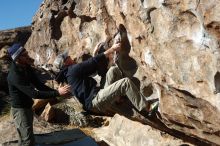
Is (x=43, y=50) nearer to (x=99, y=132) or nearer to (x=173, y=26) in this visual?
(x=99, y=132)

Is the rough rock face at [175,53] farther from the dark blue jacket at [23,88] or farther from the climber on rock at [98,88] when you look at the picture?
the dark blue jacket at [23,88]

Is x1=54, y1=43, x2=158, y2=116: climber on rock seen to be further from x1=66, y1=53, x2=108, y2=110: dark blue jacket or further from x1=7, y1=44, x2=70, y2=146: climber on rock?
x1=7, y1=44, x2=70, y2=146: climber on rock

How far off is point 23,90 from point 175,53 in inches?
115

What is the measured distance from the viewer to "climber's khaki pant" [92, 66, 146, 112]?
8523 mm

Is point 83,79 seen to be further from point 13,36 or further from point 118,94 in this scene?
point 13,36

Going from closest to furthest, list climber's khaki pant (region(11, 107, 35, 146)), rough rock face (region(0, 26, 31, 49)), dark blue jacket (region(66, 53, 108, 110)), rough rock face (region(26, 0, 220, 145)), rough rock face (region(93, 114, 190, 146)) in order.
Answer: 1. rough rock face (region(26, 0, 220, 145))
2. climber's khaki pant (region(11, 107, 35, 146))
3. dark blue jacket (region(66, 53, 108, 110))
4. rough rock face (region(93, 114, 190, 146))
5. rough rock face (region(0, 26, 31, 49))

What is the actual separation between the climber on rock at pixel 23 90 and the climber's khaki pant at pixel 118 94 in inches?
39.0

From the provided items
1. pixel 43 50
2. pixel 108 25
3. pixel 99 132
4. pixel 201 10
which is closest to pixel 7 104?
pixel 43 50

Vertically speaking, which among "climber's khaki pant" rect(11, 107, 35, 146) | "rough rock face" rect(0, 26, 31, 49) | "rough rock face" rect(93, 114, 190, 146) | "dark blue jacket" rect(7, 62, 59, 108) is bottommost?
"rough rock face" rect(93, 114, 190, 146)

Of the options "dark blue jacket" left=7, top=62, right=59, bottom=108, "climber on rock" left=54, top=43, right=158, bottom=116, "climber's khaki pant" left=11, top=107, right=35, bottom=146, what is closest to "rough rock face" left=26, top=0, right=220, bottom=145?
"climber on rock" left=54, top=43, right=158, bottom=116

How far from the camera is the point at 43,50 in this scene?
1614 centimetres

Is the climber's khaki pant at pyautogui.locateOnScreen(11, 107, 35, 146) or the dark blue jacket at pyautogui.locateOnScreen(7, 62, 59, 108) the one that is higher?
the dark blue jacket at pyautogui.locateOnScreen(7, 62, 59, 108)

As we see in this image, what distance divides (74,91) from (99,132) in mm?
3557

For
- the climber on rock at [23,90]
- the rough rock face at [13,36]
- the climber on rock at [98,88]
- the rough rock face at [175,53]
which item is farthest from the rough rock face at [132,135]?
the rough rock face at [13,36]
